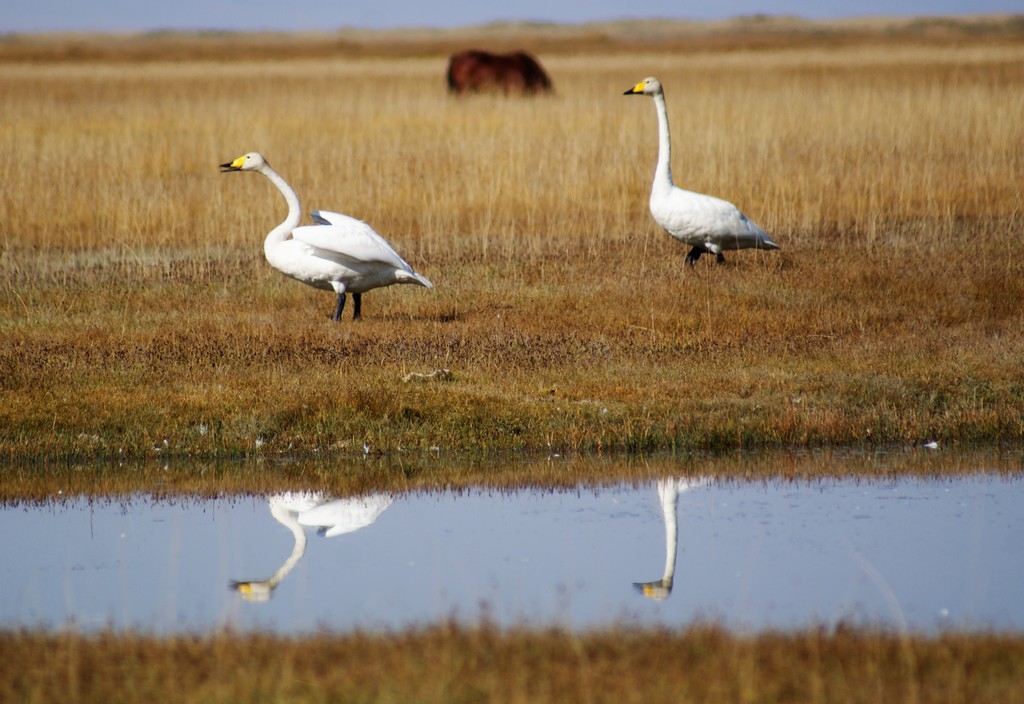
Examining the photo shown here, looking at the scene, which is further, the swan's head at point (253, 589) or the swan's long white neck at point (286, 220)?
the swan's long white neck at point (286, 220)

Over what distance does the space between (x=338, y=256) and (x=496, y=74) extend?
31.6 m

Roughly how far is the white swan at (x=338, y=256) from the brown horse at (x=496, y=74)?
98.3 feet

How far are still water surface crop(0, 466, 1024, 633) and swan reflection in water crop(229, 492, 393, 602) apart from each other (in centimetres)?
2

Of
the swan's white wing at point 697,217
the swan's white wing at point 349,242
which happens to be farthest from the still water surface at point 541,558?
the swan's white wing at point 697,217

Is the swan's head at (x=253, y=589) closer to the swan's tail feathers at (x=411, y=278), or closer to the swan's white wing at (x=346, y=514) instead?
the swan's white wing at (x=346, y=514)

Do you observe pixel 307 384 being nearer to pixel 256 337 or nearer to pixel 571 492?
pixel 256 337

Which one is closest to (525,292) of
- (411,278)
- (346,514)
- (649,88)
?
(411,278)

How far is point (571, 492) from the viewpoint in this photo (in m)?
7.92

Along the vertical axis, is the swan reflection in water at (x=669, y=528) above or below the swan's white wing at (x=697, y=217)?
below

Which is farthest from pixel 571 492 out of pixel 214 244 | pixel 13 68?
pixel 13 68

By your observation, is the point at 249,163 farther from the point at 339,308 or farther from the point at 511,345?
the point at 511,345

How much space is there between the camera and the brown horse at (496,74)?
41.1 m

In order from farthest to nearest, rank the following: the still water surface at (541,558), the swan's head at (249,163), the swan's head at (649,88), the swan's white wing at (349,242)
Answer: the swan's head at (649,88)
the swan's head at (249,163)
the swan's white wing at (349,242)
the still water surface at (541,558)

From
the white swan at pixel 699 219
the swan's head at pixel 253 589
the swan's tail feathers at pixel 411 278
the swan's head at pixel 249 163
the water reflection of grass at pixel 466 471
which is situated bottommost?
the water reflection of grass at pixel 466 471
